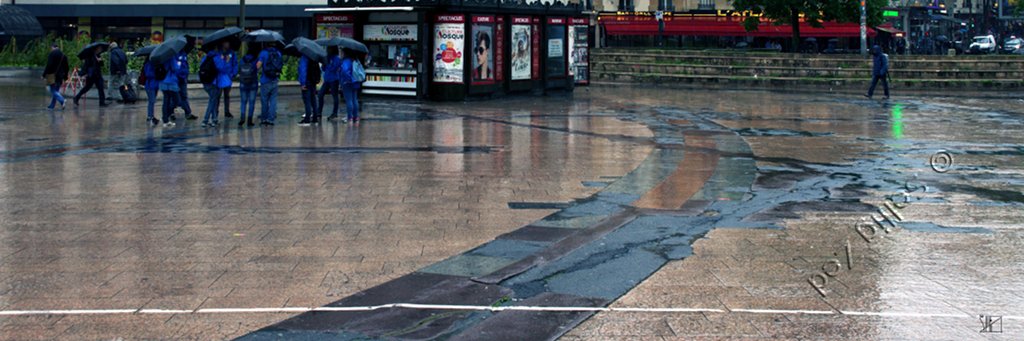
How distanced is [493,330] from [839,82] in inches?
1382

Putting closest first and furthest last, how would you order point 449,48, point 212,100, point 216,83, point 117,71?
point 216,83, point 212,100, point 117,71, point 449,48

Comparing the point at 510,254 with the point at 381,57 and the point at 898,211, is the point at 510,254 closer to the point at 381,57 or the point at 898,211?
the point at 898,211

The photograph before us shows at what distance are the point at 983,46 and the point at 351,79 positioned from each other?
53.2 meters

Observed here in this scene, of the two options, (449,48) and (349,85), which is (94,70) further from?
(449,48)

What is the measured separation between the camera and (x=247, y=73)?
812 inches

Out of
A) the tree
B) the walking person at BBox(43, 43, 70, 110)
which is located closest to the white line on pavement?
the walking person at BBox(43, 43, 70, 110)

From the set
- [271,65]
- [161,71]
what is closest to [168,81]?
[161,71]

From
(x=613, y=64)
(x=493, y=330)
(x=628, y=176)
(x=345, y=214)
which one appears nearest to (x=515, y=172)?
(x=628, y=176)

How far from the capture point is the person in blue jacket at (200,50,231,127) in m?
20.4

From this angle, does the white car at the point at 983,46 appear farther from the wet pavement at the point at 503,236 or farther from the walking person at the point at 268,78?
the walking person at the point at 268,78

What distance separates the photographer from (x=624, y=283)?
8250 mm

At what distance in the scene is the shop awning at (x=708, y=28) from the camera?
197 feet

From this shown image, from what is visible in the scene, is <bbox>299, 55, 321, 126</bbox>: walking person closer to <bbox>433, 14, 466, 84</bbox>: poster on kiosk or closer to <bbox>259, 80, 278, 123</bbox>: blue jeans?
<bbox>259, 80, 278, 123</bbox>: blue jeans

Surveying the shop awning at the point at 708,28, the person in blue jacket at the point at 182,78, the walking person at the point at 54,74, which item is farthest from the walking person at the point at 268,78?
the shop awning at the point at 708,28
